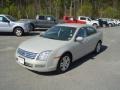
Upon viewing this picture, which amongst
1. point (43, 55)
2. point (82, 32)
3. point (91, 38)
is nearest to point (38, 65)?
point (43, 55)

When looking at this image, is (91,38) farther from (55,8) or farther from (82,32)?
(55,8)

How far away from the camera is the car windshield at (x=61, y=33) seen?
815cm

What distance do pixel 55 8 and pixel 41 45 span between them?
4410 cm

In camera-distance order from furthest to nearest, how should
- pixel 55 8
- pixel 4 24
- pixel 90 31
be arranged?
pixel 55 8 < pixel 4 24 < pixel 90 31

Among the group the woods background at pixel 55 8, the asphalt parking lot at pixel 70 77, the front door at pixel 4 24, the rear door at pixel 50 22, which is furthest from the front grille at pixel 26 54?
the woods background at pixel 55 8

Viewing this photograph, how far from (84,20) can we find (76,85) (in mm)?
27238

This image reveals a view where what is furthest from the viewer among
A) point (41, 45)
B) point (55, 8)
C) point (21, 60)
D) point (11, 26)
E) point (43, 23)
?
point (55, 8)

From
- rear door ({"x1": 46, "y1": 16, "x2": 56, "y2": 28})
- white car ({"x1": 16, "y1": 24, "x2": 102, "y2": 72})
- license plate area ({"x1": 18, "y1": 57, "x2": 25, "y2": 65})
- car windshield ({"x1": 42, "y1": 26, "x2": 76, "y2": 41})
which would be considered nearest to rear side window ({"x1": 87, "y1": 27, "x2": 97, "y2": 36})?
white car ({"x1": 16, "y1": 24, "x2": 102, "y2": 72})

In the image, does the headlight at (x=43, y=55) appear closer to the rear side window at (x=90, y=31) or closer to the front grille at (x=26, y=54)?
the front grille at (x=26, y=54)

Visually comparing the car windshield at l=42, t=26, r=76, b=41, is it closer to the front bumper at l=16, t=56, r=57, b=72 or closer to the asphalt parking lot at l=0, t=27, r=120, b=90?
the asphalt parking lot at l=0, t=27, r=120, b=90

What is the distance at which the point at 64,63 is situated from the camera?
24.7ft

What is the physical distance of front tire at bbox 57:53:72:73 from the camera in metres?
7.31

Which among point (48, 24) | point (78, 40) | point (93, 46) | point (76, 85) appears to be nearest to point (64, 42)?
→ point (78, 40)

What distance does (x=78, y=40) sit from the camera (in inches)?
320
